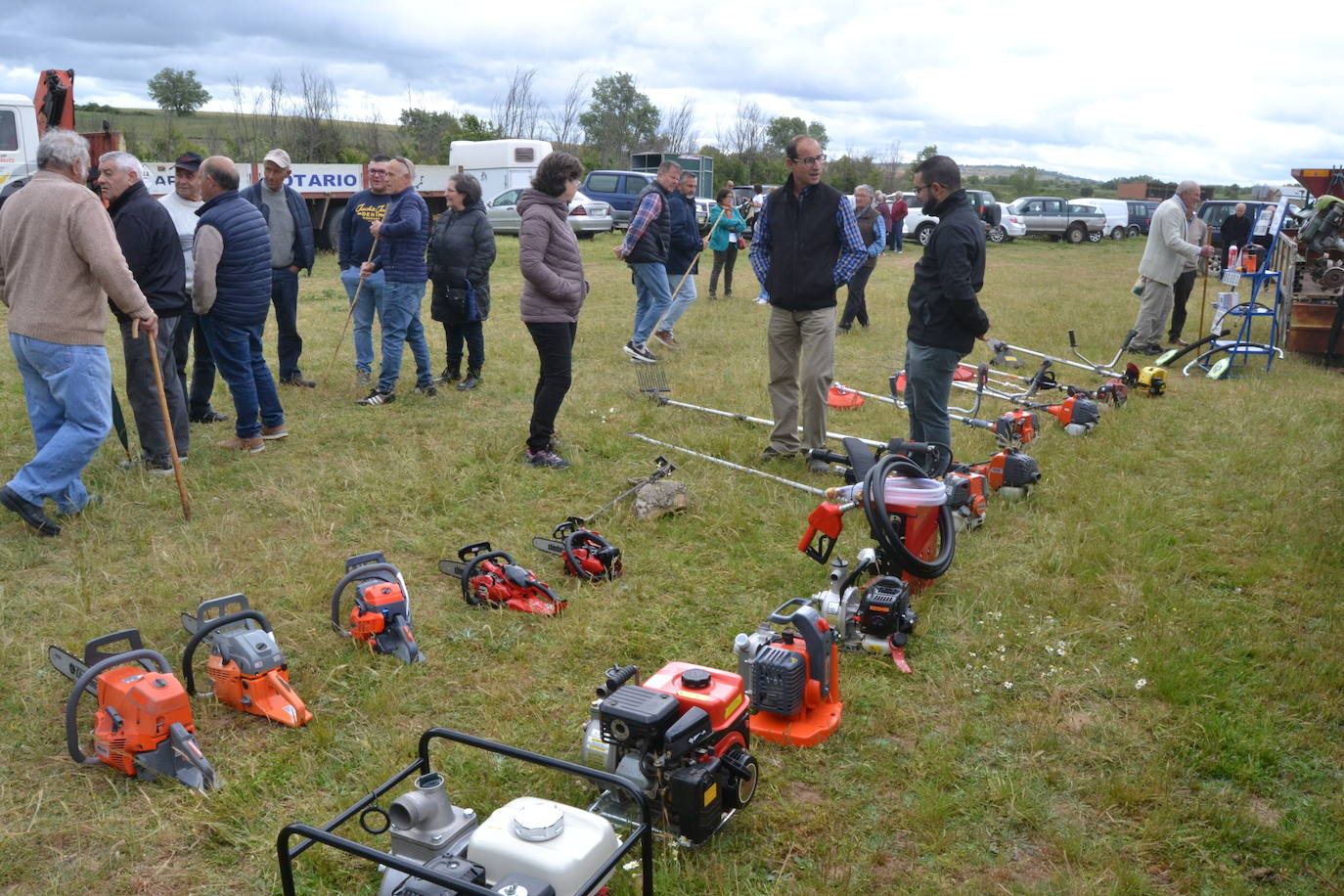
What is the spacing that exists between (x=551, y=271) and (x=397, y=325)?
2.33m

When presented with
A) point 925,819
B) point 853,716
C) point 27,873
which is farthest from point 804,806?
point 27,873

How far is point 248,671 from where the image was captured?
3539 mm

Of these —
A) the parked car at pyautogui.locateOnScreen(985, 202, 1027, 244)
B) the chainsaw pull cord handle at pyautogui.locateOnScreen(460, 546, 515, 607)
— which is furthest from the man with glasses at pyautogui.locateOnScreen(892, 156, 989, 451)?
the parked car at pyautogui.locateOnScreen(985, 202, 1027, 244)

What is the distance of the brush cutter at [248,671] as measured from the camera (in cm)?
354

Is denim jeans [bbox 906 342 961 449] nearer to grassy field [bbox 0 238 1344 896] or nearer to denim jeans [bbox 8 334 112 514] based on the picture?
grassy field [bbox 0 238 1344 896]

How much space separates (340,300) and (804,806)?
39.6 feet

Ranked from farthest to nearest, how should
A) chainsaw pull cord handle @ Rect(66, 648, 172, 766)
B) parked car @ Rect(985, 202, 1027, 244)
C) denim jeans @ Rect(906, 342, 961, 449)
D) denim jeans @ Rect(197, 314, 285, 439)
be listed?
parked car @ Rect(985, 202, 1027, 244)
denim jeans @ Rect(197, 314, 285, 439)
denim jeans @ Rect(906, 342, 961, 449)
chainsaw pull cord handle @ Rect(66, 648, 172, 766)

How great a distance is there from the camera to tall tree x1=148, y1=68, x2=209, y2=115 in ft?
124

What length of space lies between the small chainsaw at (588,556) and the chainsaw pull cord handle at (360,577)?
0.92 meters

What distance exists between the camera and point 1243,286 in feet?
60.3

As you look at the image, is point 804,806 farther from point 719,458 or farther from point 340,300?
point 340,300

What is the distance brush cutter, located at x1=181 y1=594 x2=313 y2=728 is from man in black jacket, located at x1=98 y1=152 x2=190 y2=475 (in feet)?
8.87

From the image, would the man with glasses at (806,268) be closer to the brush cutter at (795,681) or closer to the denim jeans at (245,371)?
the brush cutter at (795,681)

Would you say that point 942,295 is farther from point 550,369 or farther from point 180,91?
point 180,91
